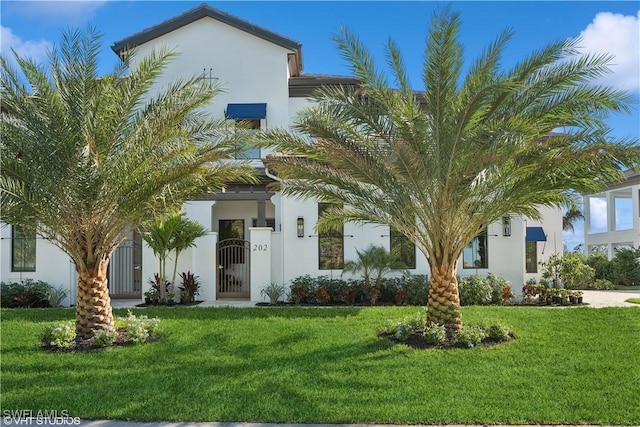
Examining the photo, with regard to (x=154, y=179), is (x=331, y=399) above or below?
below

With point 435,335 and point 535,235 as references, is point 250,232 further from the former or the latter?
point 535,235

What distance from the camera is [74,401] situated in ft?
22.7

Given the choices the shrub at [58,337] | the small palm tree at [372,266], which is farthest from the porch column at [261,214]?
the shrub at [58,337]

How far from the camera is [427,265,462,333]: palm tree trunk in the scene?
9.94 metres

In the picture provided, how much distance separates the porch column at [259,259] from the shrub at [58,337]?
668cm

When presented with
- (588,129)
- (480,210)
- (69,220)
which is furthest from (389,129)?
(69,220)

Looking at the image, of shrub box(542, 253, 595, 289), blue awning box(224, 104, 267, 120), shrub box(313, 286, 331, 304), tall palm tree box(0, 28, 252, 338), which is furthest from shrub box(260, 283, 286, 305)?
shrub box(542, 253, 595, 289)

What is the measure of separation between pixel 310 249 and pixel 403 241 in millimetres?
3082

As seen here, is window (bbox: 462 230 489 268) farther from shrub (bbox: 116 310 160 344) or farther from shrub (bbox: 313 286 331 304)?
shrub (bbox: 116 310 160 344)

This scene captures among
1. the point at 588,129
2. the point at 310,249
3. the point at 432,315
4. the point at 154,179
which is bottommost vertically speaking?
the point at 432,315

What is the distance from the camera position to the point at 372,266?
15266mm

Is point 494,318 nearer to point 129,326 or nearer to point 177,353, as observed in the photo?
point 177,353

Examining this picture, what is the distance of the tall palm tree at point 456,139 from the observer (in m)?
8.59

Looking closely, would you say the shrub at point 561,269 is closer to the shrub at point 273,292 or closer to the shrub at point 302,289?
the shrub at point 302,289
